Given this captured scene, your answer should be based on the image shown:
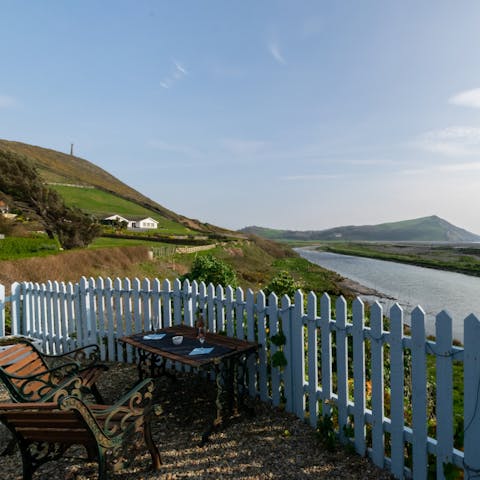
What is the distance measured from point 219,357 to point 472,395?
233 centimetres

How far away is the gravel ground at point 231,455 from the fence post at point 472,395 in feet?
2.63

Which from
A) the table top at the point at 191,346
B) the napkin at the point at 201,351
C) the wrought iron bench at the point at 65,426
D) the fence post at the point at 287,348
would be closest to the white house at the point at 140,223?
the table top at the point at 191,346

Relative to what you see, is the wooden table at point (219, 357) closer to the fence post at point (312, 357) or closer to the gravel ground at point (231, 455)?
the gravel ground at point (231, 455)

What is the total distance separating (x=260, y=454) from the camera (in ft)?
11.7

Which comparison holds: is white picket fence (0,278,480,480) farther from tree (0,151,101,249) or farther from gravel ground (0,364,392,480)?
tree (0,151,101,249)

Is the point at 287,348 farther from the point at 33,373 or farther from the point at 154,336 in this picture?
the point at 33,373

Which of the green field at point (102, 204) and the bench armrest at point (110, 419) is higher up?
the green field at point (102, 204)

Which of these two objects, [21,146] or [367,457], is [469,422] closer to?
[367,457]

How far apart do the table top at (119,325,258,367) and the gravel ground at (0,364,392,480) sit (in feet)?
2.78

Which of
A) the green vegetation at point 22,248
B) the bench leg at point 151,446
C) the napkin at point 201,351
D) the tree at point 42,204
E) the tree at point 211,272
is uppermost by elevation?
the tree at point 42,204

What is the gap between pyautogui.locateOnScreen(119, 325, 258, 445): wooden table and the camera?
12.8ft

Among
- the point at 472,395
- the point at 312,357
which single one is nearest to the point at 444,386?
the point at 472,395

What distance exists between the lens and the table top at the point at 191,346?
3879mm

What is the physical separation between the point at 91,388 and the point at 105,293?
8.10 ft
